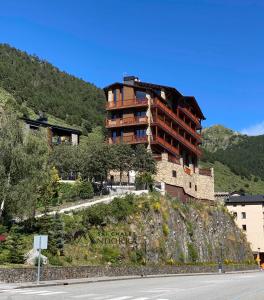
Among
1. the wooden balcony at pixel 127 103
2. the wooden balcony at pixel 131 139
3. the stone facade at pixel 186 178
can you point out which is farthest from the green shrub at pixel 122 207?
the wooden balcony at pixel 127 103

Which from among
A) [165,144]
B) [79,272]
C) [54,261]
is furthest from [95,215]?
[165,144]

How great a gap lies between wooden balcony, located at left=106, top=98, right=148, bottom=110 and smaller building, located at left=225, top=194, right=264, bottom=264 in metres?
43.6

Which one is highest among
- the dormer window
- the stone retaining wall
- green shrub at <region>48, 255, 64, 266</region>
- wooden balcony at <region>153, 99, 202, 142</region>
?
the dormer window

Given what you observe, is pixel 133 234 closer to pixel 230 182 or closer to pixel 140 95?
pixel 140 95

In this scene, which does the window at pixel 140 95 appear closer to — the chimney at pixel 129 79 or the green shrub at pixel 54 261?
the chimney at pixel 129 79

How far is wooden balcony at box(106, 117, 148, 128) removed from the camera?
75294mm

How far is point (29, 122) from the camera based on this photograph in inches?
3046

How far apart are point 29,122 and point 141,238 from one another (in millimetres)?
33195

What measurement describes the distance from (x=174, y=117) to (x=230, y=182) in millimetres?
77100

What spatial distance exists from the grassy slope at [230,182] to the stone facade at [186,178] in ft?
185

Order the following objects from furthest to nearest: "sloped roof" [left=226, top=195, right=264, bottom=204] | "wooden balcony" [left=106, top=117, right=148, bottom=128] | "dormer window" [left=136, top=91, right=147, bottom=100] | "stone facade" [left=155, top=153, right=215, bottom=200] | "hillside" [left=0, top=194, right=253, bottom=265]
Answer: "sloped roof" [left=226, top=195, right=264, bottom=204] < "dormer window" [left=136, top=91, right=147, bottom=100] < "wooden balcony" [left=106, top=117, right=148, bottom=128] < "stone facade" [left=155, top=153, right=215, bottom=200] < "hillside" [left=0, top=194, right=253, bottom=265]

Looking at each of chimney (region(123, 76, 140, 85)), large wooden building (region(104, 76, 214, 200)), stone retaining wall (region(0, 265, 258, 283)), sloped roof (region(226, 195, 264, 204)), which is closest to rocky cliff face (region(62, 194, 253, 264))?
stone retaining wall (region(0, 265, 258, 283))

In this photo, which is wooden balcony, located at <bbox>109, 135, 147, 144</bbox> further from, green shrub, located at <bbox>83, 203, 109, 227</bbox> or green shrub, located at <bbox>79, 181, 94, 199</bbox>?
green shrub, located at <bbox>83, 203, 109, 227</bbox>

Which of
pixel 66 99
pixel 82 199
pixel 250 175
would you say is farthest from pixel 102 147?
pixel 250 175
